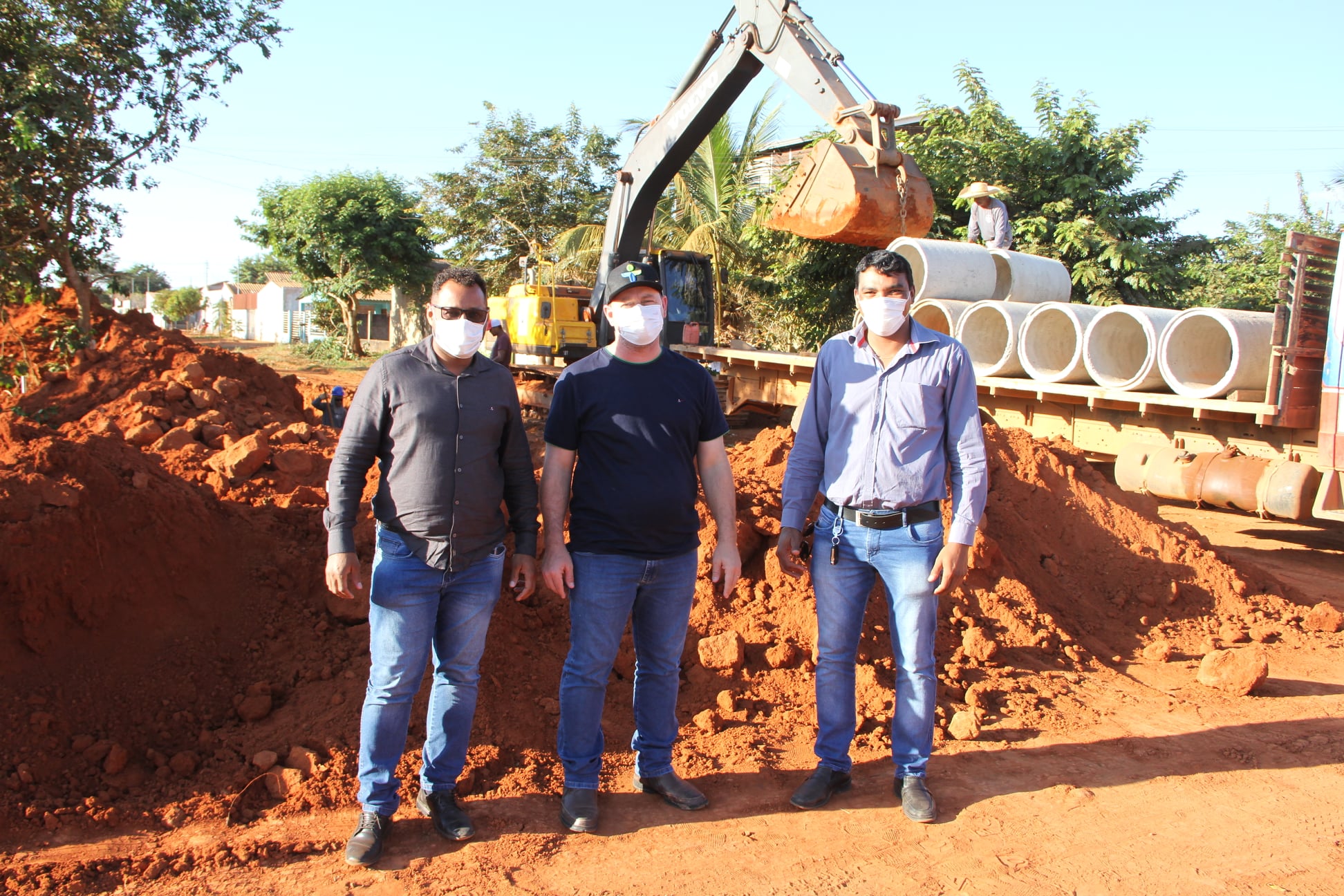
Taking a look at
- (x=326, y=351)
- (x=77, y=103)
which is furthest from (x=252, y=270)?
(x=77, y=103)

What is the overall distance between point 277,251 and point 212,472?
23.2m

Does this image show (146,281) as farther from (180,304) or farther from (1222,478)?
(1222,478)

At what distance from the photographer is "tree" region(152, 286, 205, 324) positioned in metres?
56.9

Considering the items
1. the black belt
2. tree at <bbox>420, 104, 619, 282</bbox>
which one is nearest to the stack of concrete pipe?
the black belt

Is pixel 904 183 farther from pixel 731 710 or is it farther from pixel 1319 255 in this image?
pixel 731 710

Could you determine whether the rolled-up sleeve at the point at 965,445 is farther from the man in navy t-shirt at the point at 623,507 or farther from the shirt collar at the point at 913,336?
the man in navy t-shirt at the point at 623,507

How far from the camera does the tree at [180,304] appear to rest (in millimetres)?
56938

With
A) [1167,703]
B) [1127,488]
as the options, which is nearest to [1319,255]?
[1127,488]

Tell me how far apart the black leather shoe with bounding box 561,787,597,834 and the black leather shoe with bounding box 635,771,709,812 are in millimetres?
245

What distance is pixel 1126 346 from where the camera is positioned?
26.1 feet

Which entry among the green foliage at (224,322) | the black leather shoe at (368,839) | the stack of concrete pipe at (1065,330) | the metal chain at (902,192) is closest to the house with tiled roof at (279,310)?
the green foliage at (224,322)

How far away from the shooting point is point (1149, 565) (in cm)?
572

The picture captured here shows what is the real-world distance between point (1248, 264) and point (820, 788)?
18.5m

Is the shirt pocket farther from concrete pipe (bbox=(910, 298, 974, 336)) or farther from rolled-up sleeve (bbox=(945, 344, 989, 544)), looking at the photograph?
concrete pipe (bbox=(910, 298, 974, 336))
